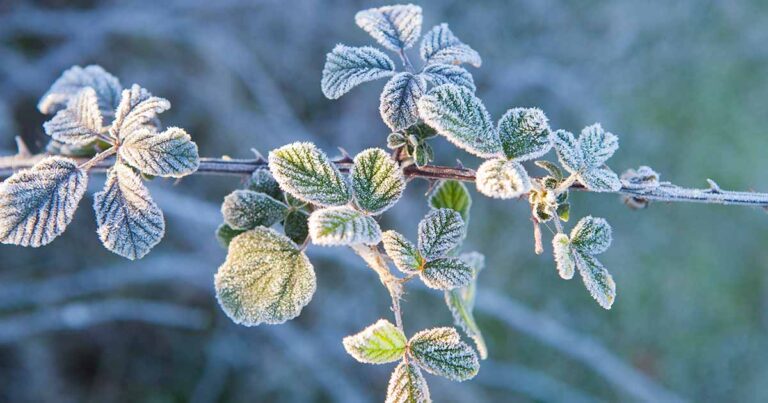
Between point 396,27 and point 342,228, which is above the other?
point 396,27

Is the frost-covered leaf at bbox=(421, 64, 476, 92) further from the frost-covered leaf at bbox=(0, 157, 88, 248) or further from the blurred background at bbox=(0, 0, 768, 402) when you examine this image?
the blurred background at bbox=(0, 0, 768, 402)

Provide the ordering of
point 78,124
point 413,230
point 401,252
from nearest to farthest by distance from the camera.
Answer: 1. point 401,252
2. point 78,124
3. point 413,230

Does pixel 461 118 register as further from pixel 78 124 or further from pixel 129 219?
pixel 78 124

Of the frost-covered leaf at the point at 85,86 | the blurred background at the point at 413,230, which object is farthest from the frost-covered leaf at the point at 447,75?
the blurred background at the point at 413,230

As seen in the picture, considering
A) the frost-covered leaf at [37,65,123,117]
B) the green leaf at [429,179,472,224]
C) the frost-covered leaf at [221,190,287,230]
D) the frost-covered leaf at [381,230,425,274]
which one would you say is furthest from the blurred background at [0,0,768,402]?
the frost-covered leaf at [381,230,425,274]

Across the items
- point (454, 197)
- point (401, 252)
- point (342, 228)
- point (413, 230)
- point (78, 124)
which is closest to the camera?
point (342, 228)

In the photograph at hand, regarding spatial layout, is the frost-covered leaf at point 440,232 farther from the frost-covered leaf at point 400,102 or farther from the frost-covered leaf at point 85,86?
the frost-covered leaf at point 85,86

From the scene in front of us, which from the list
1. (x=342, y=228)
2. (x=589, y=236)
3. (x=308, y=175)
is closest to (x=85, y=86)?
(x=308, y=175)
